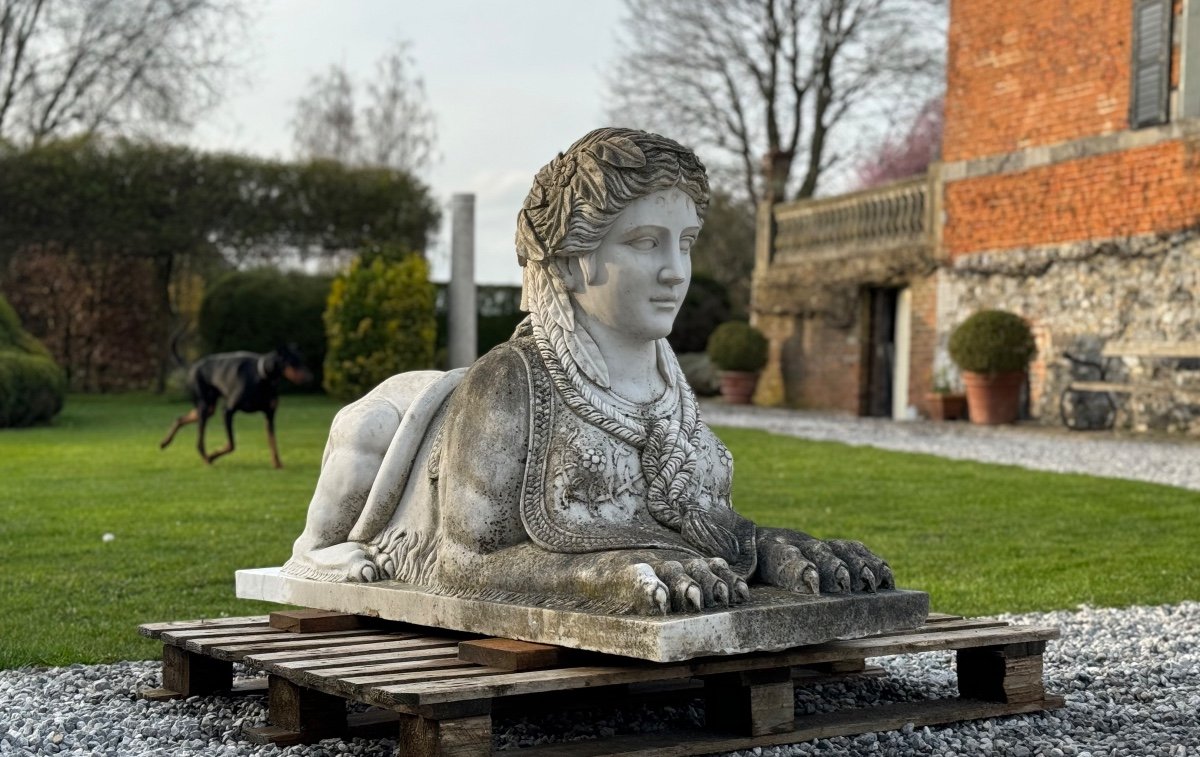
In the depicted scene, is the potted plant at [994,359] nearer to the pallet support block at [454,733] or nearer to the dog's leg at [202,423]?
the dog's leg at [202,423]

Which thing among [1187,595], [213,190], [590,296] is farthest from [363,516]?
[213,190]

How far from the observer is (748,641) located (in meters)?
3.73

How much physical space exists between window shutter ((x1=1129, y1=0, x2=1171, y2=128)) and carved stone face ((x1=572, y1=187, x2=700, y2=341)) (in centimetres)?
1582

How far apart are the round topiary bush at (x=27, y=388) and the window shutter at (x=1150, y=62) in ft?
47.8

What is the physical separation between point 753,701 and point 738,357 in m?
22.8

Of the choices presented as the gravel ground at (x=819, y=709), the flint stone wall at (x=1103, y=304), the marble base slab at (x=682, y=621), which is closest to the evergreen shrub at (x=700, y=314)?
the flint stone wall at (x=1103, y=304)

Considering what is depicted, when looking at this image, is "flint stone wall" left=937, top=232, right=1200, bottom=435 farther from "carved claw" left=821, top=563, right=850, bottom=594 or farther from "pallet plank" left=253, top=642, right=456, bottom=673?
"pallet plank" left=253, top=642, right=456, bottom=673

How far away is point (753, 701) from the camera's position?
399cm

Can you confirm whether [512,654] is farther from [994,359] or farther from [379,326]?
[379,326]

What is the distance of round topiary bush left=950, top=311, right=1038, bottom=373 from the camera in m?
19.7

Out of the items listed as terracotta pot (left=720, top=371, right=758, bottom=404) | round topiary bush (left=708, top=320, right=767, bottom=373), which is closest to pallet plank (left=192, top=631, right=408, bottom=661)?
round topiary bush (left=708, top=320, right=767, bottom=373)

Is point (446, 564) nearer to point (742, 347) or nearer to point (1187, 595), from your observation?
point (1187, 595)

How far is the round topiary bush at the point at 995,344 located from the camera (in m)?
19.7

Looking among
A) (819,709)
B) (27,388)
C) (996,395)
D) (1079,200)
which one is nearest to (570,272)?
(819,709)
